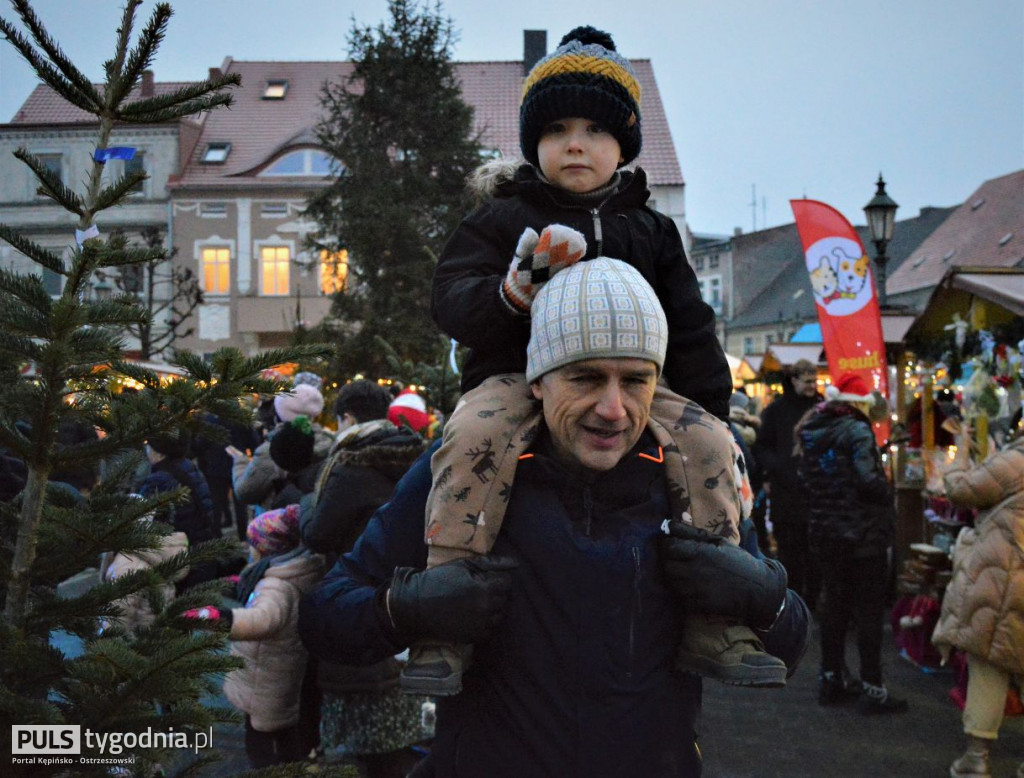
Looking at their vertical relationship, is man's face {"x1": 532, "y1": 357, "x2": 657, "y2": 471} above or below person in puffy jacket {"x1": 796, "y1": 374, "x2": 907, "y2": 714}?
above

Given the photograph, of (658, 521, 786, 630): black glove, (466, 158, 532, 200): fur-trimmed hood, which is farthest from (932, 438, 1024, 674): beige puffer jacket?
(466, 158, 532, 200): fur-trimmed hood

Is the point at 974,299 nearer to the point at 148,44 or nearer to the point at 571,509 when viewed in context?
the point at 571,509

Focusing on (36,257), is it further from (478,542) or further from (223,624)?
(478,542)

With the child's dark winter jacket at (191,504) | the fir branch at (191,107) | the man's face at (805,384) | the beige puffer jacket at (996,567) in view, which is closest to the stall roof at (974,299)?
the man's face at (805,384)

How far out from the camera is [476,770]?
6.48ft

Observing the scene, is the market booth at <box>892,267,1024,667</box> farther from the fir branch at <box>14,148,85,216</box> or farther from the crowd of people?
the fir branch at <box>14,148,85,216</box>

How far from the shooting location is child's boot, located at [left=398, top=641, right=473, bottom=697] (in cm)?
188

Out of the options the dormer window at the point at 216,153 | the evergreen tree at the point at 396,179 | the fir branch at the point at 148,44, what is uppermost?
the dormer window at the point at 216,153

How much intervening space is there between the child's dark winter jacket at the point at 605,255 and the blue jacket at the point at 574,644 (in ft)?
0.89

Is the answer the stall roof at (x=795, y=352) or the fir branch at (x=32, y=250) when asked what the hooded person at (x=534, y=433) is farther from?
the stall roof at (x=795, y=352)

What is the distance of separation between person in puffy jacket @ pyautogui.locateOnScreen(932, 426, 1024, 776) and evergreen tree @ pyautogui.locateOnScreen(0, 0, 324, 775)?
4266 mm

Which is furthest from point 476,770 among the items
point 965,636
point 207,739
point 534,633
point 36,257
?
point 965,636

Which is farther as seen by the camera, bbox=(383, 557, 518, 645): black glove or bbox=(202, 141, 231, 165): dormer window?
bbox=(202, 141, 231, 165): dormer window

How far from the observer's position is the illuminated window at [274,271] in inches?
1304
